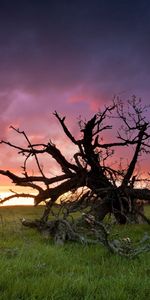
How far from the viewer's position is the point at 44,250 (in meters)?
11.4

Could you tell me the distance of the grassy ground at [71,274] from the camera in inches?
271

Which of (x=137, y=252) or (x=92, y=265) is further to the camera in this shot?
(x=137, y=252)

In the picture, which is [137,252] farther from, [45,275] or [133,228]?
[133,228]

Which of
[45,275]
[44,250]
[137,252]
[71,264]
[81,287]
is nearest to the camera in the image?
[81,287]

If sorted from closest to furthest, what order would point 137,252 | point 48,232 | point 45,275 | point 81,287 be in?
point 81,287 < point 45,275 < point 137,252 < point 48,232

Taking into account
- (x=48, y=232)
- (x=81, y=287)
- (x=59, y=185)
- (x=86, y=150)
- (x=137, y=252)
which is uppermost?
(x=86, y=150)

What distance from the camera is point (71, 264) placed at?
9.59 m

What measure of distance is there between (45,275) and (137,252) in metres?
3.32

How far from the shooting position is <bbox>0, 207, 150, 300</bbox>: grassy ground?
689 centimetres

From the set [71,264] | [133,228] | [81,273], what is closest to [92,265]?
[71,264]

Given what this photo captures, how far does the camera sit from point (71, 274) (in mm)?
8250

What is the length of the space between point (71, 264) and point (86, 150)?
32.9 feet

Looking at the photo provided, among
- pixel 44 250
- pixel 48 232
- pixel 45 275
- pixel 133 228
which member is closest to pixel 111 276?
pixel 45 275

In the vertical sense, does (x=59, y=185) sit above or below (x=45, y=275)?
above
